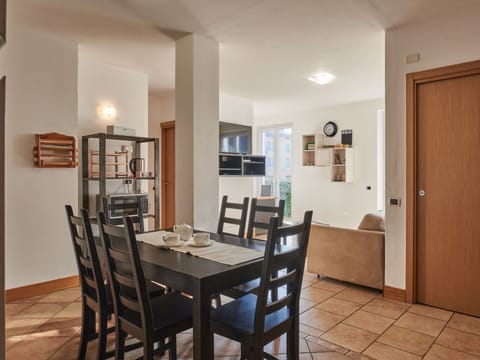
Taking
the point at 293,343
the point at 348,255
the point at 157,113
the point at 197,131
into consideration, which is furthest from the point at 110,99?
the point at 293,343

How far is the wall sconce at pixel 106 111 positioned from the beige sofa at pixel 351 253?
9.23 ft

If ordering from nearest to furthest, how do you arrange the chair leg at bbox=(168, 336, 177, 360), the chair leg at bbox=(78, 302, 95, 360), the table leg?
1. the table leg
2. the chair leg at bbox=(168, 336, 177, 360)
3. the chair leg at bbox=(78, 302, 95, 360)

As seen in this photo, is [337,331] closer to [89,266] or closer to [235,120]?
[89,266]

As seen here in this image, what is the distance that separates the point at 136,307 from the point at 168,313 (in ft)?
0.76

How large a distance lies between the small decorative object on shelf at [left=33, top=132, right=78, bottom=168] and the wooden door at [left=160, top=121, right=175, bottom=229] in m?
2.60

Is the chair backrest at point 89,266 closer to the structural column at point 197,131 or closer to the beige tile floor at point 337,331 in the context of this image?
the beige tile floor at point 337,331

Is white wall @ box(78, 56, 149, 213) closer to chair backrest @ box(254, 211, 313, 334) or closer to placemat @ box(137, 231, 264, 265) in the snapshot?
placemat @ box(137, 231, 264, 265)

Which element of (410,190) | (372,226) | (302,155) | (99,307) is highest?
(302,155)

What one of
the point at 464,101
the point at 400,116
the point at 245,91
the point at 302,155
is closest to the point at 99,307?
the point at 400,116

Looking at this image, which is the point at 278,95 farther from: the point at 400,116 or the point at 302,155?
the point at 400,116

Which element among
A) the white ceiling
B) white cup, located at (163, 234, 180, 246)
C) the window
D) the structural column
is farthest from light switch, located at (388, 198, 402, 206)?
the window

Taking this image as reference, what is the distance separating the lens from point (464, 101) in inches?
116

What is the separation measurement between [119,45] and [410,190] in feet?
10.7

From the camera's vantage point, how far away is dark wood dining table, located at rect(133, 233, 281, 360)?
163 centimetres
